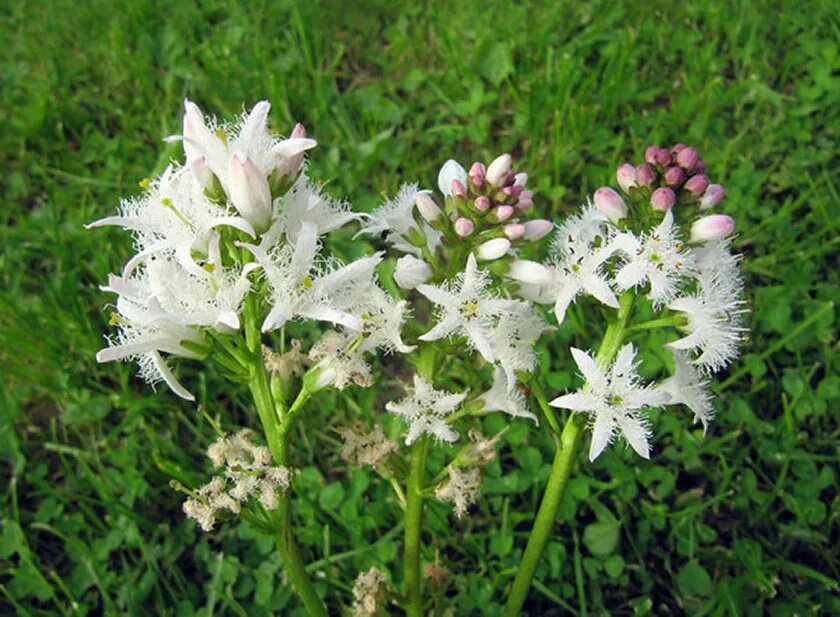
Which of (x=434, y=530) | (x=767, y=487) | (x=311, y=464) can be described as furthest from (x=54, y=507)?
(x=767, y=487)

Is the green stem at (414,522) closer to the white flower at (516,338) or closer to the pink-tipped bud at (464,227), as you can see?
the white flower at (516,338)

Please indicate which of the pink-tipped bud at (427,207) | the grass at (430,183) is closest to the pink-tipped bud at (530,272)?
the pink-tipped bud at (427,207)

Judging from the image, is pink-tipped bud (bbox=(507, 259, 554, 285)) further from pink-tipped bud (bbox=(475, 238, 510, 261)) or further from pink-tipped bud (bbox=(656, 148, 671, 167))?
pink-tipped bud (bbox=(656, 148, 671, 167))

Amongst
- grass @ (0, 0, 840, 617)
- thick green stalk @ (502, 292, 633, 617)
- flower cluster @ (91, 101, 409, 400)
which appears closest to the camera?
flower cluster @ (91, 101, 409, 400)

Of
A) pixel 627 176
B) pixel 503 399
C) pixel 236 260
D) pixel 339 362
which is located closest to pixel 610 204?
pixel 627 176

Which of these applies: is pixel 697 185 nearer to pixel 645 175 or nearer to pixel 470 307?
pixel 645 175

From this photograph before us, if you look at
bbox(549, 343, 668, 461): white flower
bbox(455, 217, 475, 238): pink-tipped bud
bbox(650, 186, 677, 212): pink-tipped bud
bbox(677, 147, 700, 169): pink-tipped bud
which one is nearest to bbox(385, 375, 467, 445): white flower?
bbox(549, 343, 668, 461): white flower
